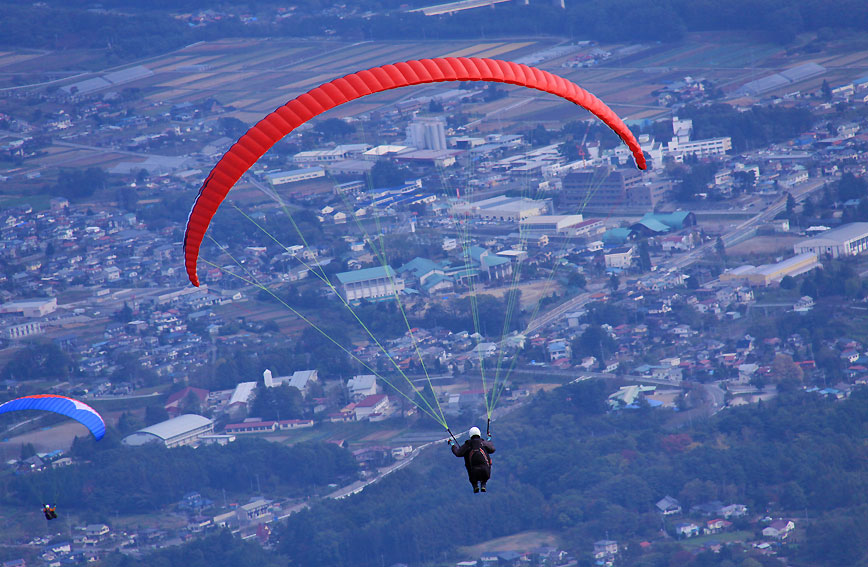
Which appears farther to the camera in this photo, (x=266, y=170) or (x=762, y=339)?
(x=266, y=170)

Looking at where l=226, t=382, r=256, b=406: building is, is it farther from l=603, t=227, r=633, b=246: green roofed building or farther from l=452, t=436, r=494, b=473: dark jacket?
l=452, t=436, r=494, b=473: dark jacket

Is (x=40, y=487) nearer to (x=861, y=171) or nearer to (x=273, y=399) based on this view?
(x=273, y=399)

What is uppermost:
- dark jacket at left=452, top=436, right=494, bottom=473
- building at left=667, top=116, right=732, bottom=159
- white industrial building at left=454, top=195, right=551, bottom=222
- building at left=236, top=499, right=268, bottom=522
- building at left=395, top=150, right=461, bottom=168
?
dark jacket at left=452, top=436, right=494, bottom=473

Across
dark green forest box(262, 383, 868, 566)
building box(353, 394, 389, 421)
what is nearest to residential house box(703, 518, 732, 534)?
dark green forest box(262, 383, 868, 566)

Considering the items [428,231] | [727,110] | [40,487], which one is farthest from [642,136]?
[40,487]

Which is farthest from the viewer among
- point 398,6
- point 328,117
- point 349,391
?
point 398,6

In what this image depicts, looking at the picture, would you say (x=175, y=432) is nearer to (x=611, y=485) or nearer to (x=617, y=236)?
(x=611, y=485)

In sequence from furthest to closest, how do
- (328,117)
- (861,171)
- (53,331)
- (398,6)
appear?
(398,6)
(328,117)
(861,171)
(53,331)
